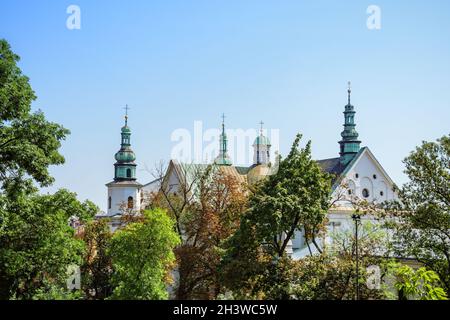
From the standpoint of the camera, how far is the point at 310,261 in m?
32.3

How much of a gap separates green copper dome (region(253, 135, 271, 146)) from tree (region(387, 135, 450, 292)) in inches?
2031

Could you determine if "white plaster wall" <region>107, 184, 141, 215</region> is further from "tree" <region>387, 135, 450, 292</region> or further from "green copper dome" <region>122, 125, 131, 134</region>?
"tree" <region>387, 135, 450, 292</region>

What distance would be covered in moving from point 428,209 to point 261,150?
5318cm

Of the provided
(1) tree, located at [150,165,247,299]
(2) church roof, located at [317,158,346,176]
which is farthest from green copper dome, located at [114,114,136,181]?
(1) tree, located at [150,165,247,299]

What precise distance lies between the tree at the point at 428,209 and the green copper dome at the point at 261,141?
5158cm

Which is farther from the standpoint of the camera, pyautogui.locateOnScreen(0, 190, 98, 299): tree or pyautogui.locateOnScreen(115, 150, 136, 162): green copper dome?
pyautogui.locateOnScreen(115, 150, 136, 162): green copper dome

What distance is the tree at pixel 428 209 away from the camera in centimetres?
2877

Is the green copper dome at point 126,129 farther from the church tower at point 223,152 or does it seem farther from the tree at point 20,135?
the tree at point 20,135

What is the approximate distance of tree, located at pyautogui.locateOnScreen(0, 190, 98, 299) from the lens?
26.9 meters

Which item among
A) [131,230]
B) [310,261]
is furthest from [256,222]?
[131,230]

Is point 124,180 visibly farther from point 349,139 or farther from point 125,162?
point 349,139

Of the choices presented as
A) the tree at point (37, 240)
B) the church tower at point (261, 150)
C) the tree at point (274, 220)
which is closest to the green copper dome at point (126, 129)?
the church tower at point (261, 150)
